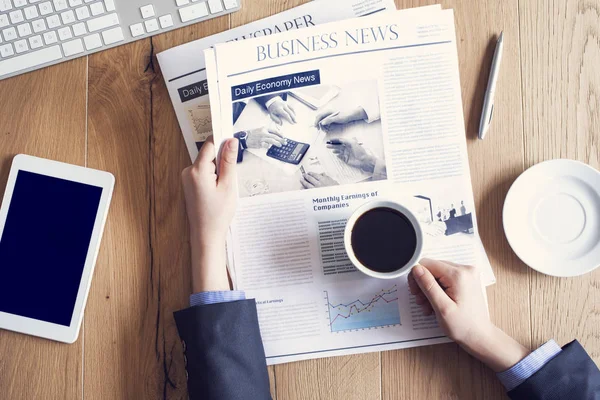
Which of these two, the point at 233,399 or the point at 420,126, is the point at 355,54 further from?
the point at 233,399

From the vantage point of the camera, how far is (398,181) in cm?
74

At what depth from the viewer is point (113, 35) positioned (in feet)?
2.59

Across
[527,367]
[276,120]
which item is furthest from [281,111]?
[527,367]

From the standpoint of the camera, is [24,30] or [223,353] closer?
[223,353]

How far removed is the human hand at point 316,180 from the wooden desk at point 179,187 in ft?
0.59

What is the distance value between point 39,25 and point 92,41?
0.08 meters

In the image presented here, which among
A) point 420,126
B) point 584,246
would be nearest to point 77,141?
point 420,126

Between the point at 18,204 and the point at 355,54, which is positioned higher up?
the point at 355,54

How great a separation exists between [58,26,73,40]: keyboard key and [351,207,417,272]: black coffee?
0.51 m

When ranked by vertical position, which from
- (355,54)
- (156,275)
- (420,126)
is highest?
(355,54)

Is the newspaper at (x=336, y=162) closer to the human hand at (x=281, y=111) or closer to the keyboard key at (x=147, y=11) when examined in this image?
the human hand at (x=281, y=111)

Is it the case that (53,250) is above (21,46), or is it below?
below

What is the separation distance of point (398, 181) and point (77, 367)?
1.76 ft

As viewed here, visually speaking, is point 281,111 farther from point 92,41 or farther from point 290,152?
point 92,41
